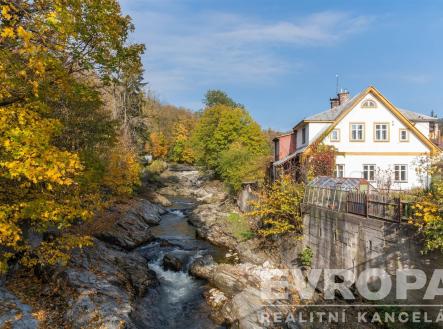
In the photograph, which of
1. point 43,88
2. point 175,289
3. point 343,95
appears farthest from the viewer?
point 343,95

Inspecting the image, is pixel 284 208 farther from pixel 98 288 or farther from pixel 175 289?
pixel 98 288

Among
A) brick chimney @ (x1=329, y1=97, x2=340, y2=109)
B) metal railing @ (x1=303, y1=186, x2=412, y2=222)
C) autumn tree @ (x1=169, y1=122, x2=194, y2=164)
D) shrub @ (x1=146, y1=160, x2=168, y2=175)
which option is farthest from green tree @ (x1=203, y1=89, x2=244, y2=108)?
metal railing @ (x1=303, y1=186, x2=412, y2=222)

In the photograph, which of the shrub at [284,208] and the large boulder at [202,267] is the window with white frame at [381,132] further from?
the large boulder at [202,267]

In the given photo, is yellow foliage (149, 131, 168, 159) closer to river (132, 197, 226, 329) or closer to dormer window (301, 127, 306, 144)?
river (132, 197, 226, 329)

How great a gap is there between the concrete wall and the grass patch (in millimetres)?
6545

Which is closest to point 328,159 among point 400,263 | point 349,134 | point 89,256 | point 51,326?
point 349,134

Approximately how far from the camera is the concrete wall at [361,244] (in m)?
12.1

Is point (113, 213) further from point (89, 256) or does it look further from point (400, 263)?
point (400, 263)

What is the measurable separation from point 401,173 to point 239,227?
49.5 feet

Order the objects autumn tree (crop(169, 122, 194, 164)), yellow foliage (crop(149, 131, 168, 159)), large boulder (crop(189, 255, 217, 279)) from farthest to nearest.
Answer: autumn tree (crop(169, 122, 194, 164)) → yellow foliage (crop(149, 131, 168, 159)) → large boulder (crop(189, 255, 217, 279))

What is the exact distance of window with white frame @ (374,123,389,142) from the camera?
28302 millimetres

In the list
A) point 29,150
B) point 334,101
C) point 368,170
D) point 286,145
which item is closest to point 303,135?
point 286,145

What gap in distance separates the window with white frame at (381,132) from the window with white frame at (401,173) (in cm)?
268

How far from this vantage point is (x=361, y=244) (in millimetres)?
14508
